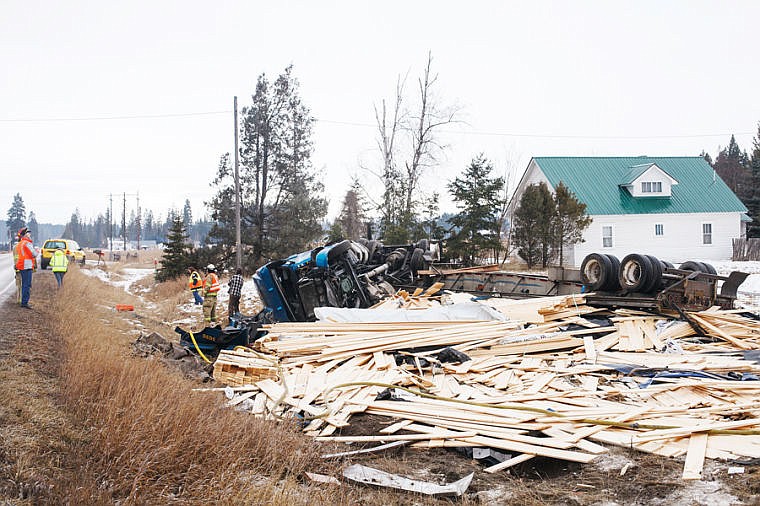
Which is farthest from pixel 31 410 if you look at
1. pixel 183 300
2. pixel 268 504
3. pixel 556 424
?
pixel 183 300

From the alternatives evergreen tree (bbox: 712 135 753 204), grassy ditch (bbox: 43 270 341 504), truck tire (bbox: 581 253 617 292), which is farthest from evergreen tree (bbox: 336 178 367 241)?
evergreen tree (bbox: 712 135 753 204)

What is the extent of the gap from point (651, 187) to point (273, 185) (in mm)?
20916

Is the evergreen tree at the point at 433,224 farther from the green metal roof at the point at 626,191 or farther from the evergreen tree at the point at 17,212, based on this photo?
the evergreen tree at the point at 17,212

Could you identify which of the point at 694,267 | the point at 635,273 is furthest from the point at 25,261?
the point at 694,267

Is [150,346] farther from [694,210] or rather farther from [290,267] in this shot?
[694,210]

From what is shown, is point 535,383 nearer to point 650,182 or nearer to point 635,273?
point 635,273

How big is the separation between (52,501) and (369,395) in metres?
3.72

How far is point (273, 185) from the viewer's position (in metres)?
31.0

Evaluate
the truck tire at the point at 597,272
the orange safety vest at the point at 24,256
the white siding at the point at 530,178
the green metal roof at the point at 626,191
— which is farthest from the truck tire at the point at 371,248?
the white siding at the point at 530,178

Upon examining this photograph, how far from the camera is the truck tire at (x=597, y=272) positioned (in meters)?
11.0

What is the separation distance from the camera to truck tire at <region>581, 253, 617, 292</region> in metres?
11.0

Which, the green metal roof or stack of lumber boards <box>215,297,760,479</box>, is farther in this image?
the green metal roof

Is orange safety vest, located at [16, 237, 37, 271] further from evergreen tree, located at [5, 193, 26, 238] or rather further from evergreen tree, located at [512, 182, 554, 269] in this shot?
evergreen tree, located at [5, 193, 26, 238]

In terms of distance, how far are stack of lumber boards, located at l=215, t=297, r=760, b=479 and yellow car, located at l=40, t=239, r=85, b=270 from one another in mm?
21150
